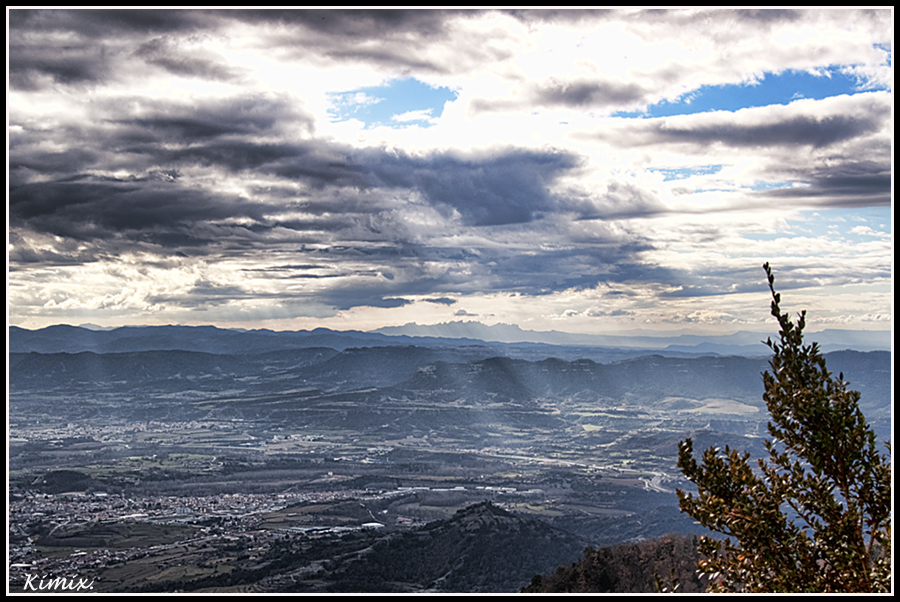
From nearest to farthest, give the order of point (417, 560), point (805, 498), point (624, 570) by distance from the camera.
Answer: point (805, 498)
point (624, 570)
point (417, 560)

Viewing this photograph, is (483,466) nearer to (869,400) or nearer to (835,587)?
(869,400)

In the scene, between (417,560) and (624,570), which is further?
(417,560)

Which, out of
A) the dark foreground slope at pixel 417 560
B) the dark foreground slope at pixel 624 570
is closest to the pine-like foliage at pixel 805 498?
the dark foreground slope at pixel 624 570

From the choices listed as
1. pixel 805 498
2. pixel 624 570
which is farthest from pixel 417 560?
pixel 805 498

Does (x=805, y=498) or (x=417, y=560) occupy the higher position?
(x=805, y=498)

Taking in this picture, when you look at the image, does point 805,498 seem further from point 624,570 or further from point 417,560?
point 417,560

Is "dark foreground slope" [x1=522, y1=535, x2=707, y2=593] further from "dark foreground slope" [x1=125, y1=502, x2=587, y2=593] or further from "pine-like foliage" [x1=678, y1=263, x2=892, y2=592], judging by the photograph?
"pine-like foliage" [x1=678, y1=263, x2=892, y2=592]

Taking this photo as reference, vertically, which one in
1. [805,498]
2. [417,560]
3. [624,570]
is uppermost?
[805,498]

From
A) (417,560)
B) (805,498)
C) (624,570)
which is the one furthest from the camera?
(417,560)

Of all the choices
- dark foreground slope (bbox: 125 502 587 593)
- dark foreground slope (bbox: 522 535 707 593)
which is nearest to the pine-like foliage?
dark foreground slope (bbox: 522 535 707 593)
